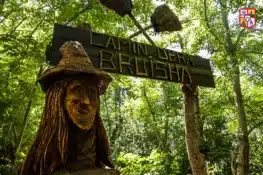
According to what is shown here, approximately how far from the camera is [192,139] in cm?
475

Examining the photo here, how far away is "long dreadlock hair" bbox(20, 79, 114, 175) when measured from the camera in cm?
180

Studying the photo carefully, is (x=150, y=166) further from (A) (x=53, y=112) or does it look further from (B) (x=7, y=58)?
(A) (x=53, y=112)

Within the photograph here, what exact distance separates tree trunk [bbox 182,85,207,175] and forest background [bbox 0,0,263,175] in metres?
0.53

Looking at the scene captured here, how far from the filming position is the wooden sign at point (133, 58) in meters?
3.43

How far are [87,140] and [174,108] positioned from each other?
15.1m

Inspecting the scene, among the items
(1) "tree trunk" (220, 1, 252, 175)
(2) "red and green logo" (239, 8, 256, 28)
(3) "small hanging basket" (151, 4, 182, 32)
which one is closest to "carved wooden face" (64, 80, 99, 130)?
(3) "small hanging basket" (151, 4, 182, 32)

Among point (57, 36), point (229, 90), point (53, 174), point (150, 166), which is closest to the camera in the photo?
point (53, 174)

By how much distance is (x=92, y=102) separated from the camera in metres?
2.06

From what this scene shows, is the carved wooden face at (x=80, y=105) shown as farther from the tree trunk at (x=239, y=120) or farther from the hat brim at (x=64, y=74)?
the tree trunk at (x=239, y=120)

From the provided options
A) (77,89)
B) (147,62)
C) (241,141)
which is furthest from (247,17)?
(77,89)

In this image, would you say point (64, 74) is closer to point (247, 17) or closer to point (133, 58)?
point (133, 58)

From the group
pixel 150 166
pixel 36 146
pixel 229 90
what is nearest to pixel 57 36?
pixel 36 146

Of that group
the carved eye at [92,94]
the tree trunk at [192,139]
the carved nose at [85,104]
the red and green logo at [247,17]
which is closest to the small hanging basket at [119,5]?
the tree trunk at [192,139]

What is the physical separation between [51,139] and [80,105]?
28 centimetres
